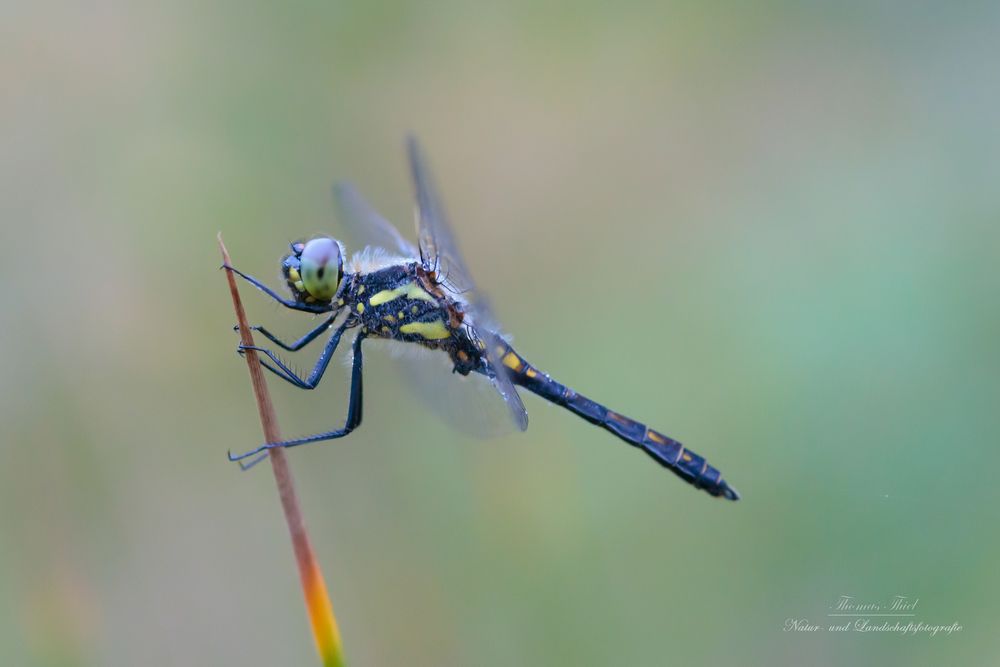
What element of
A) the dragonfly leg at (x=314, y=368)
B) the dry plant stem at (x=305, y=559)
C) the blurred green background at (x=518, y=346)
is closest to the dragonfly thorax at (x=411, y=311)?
the dragonfly leg at (x=314, y=368)

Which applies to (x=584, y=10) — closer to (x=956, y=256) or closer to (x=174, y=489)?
(x=956, y=256)

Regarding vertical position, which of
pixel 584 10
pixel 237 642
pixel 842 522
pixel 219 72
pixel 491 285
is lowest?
pixel 237 642

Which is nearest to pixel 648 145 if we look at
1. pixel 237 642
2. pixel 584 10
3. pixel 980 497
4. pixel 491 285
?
pixel 584 10

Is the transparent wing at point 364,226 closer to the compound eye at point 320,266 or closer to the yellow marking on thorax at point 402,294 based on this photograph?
the yellow marking on thorax at point 402,294

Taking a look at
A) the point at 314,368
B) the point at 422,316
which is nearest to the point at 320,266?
the point at 314,368

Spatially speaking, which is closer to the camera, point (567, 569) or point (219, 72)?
point (567, 569)

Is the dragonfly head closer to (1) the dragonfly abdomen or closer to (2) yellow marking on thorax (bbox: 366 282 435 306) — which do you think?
(2) yellow marking on thorax (bbox: 366 282 435 306)
